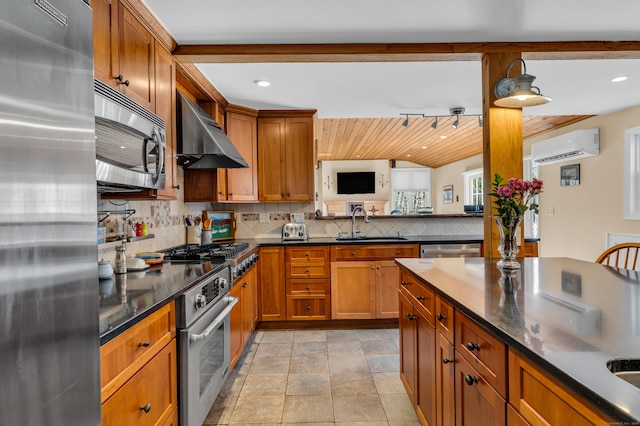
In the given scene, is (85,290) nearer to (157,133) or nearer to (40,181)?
(40,181)

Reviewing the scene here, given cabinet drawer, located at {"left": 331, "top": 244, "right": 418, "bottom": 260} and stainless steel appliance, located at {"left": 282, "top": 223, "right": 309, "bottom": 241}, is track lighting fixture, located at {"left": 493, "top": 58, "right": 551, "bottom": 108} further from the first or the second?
stainless steel appliance, located at {"left": 282, "top": 223, "right": 309, "bottom": 241}

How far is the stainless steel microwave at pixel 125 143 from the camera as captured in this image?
4.80 feet

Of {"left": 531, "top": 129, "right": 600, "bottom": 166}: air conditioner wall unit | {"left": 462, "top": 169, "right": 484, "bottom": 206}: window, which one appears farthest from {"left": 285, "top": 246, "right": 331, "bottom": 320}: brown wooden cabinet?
{"left": 462, "top": 169, "right": 484, "bottom": 206}: window

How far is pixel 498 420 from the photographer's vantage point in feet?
3.54

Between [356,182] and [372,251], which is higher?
[356,182]

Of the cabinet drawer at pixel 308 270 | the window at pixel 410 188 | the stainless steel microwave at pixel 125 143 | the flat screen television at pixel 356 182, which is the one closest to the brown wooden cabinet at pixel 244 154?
the cabinet drawer at pixel 308 270

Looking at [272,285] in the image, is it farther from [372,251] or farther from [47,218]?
[47,218]

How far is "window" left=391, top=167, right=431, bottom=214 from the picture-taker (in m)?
10.5

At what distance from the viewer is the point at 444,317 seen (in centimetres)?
154

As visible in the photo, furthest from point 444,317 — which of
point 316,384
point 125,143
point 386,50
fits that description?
point 386,50

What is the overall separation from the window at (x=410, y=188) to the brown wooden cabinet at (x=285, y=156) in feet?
22.1

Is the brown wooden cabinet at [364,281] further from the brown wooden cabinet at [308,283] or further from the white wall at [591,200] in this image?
the white wall at [591,200]

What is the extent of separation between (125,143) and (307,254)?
234cm

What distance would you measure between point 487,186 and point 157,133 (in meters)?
2.16
